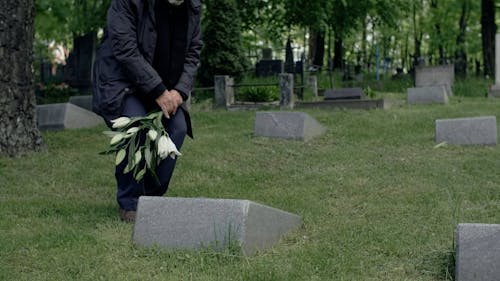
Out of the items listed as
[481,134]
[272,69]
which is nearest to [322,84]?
[272,69]

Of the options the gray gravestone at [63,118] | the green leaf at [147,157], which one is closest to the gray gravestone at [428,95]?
the gray gravestone at [63,118]

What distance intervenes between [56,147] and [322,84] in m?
11.0

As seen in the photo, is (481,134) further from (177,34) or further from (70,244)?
(70,244)

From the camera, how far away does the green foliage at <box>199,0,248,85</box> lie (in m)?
16.4

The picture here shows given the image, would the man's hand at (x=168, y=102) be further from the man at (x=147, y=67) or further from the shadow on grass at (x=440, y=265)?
the shadow on grass at (x=440, y=265)

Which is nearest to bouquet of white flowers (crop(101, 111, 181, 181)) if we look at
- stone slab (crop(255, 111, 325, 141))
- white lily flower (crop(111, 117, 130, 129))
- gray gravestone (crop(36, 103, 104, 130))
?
white lily flower (crop(111, 117, 130, 129))

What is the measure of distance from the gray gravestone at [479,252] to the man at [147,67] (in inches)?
86.0

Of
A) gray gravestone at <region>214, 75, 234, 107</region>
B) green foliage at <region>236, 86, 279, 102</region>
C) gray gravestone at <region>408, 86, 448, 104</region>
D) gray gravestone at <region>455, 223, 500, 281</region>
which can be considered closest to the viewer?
gray gravestone at <region>455, 223, 500, 281</region>

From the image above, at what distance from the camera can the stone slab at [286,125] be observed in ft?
30.3

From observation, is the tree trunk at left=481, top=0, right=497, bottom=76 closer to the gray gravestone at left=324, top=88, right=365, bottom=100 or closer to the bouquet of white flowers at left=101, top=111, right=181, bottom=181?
the gray gravestone at left=324, top=88, right=365, bottom=100

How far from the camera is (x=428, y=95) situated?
14.0 metres

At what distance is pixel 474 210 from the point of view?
528 cm

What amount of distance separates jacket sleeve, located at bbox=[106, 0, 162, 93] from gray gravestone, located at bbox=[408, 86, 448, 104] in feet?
33.0

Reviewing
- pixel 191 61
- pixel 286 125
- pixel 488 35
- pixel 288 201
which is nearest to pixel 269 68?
pixel 286 125
